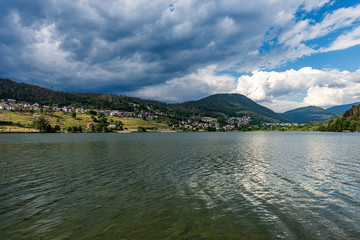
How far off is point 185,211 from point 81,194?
506 inches

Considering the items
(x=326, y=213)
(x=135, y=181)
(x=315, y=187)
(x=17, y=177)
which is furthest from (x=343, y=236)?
(x=17, y=177)

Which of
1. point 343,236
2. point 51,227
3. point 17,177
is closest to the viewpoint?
point 343,236

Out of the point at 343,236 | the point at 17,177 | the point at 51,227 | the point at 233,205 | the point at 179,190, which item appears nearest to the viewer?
the point at 343,236

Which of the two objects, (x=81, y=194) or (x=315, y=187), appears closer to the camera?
(x=81, y=194)

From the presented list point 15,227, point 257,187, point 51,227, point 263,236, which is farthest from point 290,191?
point 15,227

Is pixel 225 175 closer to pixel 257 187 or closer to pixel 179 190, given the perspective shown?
pixel 257 187

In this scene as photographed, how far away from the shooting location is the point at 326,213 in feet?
56.1

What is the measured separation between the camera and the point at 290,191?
77.2 ft

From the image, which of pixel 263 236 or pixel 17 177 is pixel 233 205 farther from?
pixel 17 177

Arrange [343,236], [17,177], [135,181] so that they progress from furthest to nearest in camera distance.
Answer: [17,177], [135,181], [343,236]

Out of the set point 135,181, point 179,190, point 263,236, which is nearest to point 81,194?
point 135,181

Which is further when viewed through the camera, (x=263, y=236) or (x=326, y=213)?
(x=326, y=213)

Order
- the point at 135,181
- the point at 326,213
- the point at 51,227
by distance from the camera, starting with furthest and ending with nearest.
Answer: the point at 135,181 → the point at 326,213 → the point at 51,227

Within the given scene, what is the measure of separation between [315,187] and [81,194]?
2958 cm
